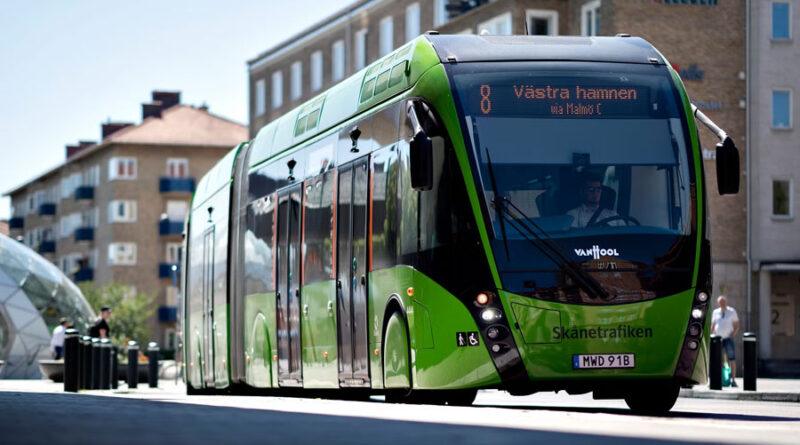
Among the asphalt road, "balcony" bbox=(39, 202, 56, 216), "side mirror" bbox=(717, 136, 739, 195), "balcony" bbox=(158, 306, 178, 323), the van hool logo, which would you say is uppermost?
"balcony" bbox=(39, 202, 56, 216)

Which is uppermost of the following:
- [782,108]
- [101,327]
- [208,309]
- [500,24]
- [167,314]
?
[500,24]

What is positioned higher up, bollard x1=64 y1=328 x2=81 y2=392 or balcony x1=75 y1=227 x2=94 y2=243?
balcony x1=75 y1=227 x2=94 y2=243

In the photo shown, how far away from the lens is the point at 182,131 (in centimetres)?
11538

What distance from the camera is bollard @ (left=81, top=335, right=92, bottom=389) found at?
31.4 metres

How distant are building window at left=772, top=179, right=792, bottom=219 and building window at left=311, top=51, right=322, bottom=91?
27.5m

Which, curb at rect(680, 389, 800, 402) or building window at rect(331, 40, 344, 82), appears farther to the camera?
building window at rect(331, 40, 344, 82)

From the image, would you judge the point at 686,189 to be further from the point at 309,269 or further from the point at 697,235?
the point at 309,269

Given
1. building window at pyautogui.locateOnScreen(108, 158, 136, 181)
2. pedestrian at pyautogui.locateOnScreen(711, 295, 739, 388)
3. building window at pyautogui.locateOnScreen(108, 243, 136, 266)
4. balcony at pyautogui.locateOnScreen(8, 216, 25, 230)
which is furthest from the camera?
balcony at pyautogui.locateOnScreen(8, 216, 25, 230)

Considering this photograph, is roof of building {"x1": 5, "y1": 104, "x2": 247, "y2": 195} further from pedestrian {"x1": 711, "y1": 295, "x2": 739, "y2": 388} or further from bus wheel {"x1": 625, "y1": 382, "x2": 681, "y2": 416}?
bus wheel {"x1": 625, "y1": 382, "x2": 681, "y2": 416}

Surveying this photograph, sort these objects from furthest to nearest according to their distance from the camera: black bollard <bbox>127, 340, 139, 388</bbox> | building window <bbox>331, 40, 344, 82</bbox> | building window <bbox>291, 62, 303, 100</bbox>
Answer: building window <bbox>291, 62, 303, 100</bbox>, building window <bbox>331, 40, 344, 82</bbox>, black bollard <bbox>127, 340, 139, 388</bbox>

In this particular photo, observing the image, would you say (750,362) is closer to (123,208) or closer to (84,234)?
(123,208)

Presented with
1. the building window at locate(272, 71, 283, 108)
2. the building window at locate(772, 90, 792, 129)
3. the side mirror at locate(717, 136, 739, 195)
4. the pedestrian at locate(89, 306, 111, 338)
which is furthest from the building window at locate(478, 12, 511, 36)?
the side mirror at locate(717, 136, 739, 195)

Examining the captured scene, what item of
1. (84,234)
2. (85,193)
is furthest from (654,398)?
(85,193)

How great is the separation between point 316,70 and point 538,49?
59492 millimetres
